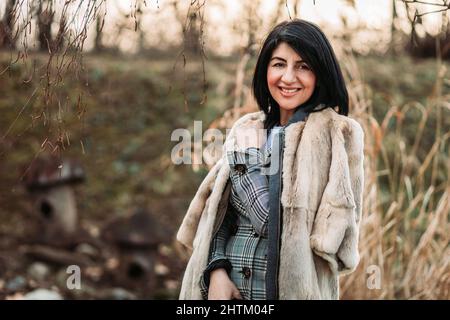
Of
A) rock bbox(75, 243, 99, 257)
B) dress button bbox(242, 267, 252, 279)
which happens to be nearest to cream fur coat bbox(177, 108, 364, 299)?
dress button bbox(242, 267, 252, 279)

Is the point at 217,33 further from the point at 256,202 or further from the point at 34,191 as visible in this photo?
the point at 256,202

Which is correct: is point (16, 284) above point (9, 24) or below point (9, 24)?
below

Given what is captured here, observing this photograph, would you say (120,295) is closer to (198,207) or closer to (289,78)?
(198,207)

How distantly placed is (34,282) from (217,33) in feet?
9.93

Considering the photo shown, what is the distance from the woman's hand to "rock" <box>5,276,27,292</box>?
2616 millimetres

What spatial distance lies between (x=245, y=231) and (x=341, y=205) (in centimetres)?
31

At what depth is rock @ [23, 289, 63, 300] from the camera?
3791mm

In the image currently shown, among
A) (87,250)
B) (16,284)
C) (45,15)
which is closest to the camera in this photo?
(45,15)

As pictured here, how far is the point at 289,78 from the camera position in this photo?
187 centimetres

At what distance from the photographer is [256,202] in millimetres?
1851

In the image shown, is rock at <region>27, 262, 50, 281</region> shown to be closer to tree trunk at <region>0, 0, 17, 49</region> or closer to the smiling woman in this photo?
tree trunk at <region>0, 0, 17, 49</region>

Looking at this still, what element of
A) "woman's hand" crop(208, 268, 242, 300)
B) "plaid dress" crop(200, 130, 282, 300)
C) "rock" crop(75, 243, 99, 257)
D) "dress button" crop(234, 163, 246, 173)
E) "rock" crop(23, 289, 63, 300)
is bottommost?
"rock" crop(23, 289, 63, 300)

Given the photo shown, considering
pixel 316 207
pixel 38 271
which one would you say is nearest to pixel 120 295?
pixel 38 271
